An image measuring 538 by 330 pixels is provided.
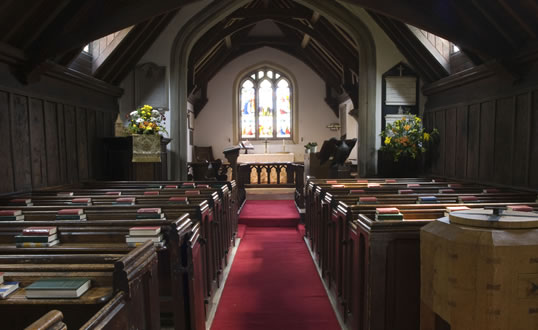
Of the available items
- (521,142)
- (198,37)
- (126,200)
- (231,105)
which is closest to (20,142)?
(126,200)

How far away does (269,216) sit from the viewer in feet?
22.7

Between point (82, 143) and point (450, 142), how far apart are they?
6516 millimetres

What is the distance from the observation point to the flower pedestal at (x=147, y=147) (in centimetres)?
605

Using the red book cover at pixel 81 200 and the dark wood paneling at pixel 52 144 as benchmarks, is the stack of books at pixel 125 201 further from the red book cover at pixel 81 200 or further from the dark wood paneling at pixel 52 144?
the dark wood paneling at pixel 52 144

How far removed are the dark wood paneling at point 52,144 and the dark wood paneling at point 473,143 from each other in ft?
21.3

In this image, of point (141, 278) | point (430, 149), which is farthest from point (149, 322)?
point (430, 149)

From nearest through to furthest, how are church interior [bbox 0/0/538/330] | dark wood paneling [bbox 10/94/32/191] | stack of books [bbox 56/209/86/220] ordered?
church interior [bbox 0/0/538/330]
stack of books [bbox 56/209/86/220]
dark wood paneling [bbox 10/94/32/191]

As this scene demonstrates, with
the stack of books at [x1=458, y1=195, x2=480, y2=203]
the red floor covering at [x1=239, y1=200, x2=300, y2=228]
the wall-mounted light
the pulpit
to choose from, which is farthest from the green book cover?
the wall-mounted light

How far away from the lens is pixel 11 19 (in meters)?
4.02

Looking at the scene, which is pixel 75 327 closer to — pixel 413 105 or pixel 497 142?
pixel 497 142

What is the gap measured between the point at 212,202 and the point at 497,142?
4.13m

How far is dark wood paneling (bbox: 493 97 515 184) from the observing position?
15.4 feet

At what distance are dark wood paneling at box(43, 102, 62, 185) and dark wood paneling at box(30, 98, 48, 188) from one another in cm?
7

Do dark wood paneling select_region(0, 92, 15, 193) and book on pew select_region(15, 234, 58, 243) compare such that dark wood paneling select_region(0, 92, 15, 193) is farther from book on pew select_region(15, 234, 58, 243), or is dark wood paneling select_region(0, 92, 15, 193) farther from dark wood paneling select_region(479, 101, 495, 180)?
dark wood paneling select_region(479, 101, 495, 180)
